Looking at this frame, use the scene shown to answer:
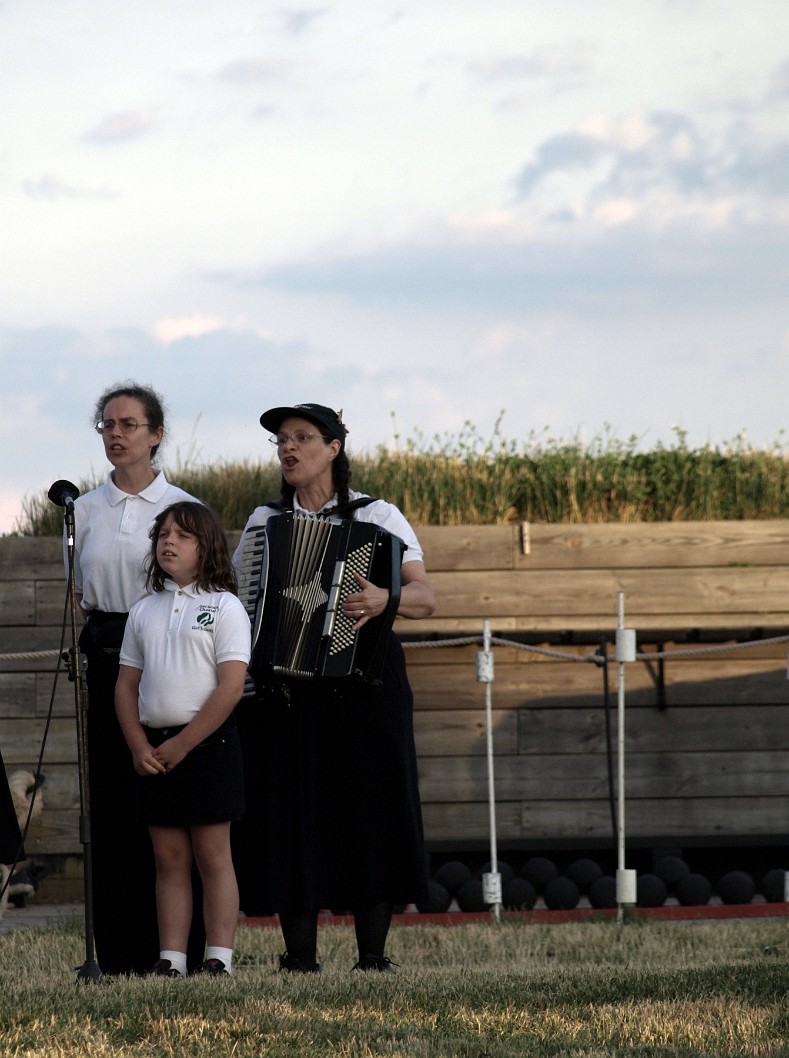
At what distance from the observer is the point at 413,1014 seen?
3.89m

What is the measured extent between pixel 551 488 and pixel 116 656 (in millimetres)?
5069

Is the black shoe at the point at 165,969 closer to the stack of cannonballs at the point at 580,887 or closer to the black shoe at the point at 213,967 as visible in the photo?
the black shoe at the point at 213,967

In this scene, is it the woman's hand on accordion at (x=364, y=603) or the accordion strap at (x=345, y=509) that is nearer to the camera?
the woman's hand on accordion at (x=364, y=603)

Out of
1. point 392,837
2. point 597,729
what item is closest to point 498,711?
point 597,729

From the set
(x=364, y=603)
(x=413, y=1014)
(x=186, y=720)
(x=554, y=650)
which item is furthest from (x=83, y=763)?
(x=554, y=650)

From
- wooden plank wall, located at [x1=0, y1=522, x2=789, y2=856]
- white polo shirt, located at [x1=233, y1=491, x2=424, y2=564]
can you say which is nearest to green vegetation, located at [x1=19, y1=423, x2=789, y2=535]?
wooden plank wall, located at [x1=0, y1=522, x2=789, y2=856]

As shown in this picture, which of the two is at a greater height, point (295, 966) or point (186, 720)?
point (186, 720)

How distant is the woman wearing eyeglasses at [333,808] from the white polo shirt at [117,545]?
0.54 metres

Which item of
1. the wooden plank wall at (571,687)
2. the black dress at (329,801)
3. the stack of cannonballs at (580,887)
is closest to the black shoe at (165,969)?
the black dress at (329,801)

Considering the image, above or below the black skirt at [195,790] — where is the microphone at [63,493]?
above

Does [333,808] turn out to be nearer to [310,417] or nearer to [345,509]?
[345,509]

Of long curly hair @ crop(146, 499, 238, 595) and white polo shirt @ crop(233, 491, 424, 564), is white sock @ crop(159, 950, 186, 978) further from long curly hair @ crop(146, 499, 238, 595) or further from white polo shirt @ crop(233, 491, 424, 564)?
white polo shirt @ crop(233, 491, 424, 564)

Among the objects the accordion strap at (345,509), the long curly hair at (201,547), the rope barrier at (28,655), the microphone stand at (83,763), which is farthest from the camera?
the rope barrier at (28,655)

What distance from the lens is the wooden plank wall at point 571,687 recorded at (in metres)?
8.59
